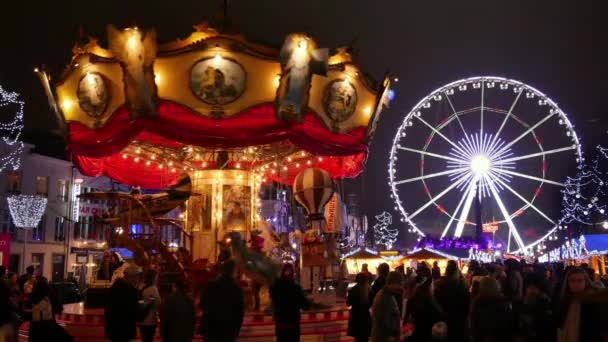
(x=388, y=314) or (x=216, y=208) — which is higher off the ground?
(x=216, y=208)

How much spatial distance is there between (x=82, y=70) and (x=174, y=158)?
20.1ft

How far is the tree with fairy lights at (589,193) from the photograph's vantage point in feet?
150

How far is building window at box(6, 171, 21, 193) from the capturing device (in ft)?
111

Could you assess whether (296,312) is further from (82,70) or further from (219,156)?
(219,156)

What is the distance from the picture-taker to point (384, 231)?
274ft

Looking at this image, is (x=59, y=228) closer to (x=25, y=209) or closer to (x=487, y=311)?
(x=25, y=209)

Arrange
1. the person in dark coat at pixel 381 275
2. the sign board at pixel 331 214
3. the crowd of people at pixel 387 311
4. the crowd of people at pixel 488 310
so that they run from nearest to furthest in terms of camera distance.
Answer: the crowd of people at pixel 488 310 → the crowd of people at pixel 387 311 → the person in dark coat at pixel 381 275 → the sign board at pixel 331 214

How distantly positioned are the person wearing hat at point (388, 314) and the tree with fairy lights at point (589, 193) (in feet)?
135

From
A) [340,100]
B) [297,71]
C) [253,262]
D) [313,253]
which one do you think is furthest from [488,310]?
[313,253]

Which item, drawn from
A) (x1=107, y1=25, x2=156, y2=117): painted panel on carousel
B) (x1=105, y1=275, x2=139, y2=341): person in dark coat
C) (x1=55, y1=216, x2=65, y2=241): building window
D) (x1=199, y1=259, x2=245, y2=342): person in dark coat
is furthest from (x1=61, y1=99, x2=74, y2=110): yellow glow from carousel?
(x1=55, y1=216, x2=65, y2=241): building window

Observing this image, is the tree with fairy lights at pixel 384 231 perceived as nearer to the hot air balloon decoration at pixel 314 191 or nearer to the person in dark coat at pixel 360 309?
the hot air balloon decoration at pixel 314 191

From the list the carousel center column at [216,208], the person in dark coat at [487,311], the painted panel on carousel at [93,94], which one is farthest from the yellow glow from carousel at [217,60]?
the person in dark coat at [487,311]

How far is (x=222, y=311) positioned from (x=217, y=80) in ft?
25.9

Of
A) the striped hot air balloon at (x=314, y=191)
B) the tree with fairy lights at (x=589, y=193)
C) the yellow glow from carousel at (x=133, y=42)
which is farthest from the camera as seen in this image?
the tree with fairy lights at (x=589, y=193)
